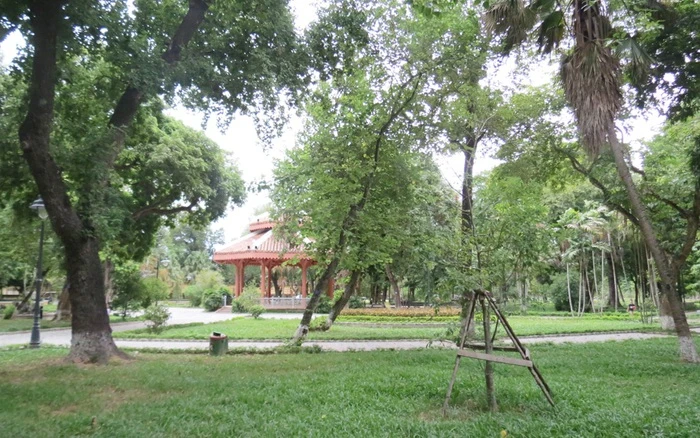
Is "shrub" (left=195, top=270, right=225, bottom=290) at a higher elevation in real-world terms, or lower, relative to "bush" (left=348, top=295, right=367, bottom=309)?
higher

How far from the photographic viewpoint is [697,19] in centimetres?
849

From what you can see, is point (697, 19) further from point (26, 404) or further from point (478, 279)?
point (26, 404)

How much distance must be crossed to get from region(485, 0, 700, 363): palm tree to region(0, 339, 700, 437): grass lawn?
2.43 meters

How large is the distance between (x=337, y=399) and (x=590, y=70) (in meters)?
7.63

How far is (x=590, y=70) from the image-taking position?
9055mm

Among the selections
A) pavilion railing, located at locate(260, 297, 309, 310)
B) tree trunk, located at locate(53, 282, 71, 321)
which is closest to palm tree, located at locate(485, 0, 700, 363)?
tree trunk, located at locate(53, 282, 71, 321)

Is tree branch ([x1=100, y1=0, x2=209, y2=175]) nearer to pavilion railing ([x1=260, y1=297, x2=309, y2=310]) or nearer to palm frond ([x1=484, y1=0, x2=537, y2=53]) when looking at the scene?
palm frond ([x1=484, y1=0, x2=537, y2=53])

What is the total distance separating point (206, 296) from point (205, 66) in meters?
28.5

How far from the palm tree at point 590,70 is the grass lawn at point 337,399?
2.43 metres

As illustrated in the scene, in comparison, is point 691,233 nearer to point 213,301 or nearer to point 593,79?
point 593,79

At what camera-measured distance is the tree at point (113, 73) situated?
8.12 metres

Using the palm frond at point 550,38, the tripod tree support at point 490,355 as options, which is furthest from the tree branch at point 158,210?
the tripod tree support at point 490,355

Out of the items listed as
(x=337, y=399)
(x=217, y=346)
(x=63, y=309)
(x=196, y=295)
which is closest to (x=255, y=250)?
(x=63, y=309)

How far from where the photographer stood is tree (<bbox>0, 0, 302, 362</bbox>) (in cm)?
812
